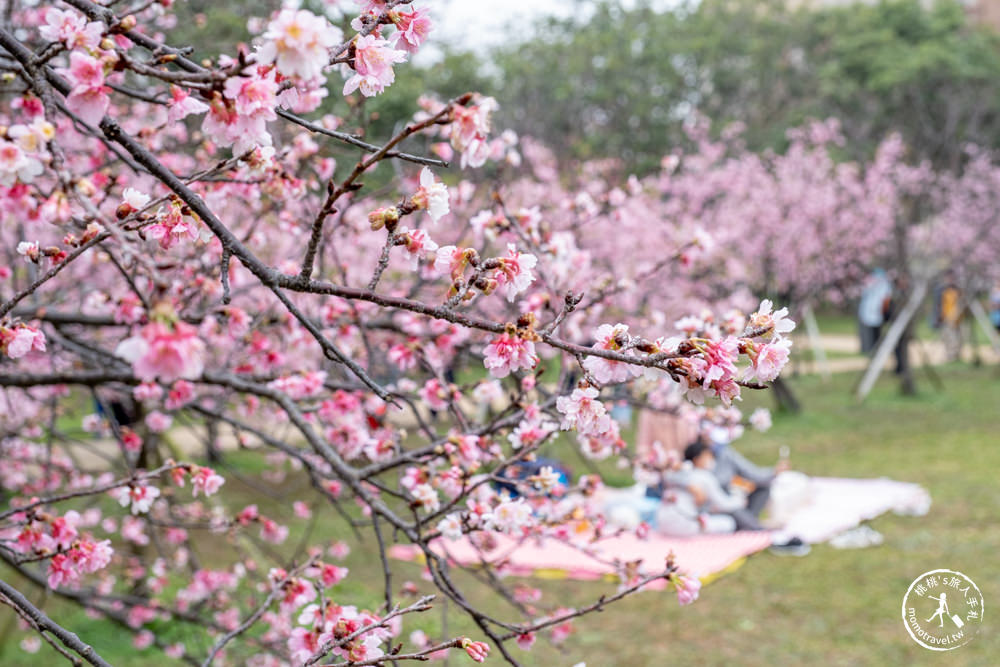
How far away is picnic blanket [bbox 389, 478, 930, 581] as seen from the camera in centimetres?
581

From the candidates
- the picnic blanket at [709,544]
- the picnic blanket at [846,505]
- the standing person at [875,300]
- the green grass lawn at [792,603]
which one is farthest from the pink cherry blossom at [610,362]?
the standing person at [875,300]

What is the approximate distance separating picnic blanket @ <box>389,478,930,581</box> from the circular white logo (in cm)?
132

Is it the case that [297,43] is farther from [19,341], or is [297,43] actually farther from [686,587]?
[686,587]

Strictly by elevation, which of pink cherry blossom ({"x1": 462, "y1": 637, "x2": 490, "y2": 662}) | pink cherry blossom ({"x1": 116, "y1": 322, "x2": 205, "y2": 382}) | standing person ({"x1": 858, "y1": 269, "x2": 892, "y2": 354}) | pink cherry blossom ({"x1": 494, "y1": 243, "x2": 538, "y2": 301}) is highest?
standing person ({"x1": 858, "y1": 269, "x2": 892, "y2": 354})

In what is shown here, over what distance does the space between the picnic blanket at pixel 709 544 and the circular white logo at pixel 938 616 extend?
132 cm

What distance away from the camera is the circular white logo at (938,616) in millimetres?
4016

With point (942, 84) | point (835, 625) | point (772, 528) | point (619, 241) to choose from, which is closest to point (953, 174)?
point (942, 84)

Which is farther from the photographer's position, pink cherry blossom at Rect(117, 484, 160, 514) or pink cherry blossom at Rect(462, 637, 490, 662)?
pink cherry blossom at Rect(117, 484, 160, 514)

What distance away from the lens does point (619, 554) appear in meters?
5.93

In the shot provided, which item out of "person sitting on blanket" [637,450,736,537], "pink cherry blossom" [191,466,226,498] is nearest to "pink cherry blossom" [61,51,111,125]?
"pink cherry blossom" [191,466,226,498]

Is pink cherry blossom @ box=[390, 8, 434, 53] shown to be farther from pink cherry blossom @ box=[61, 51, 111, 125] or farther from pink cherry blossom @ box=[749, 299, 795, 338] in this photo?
pink cherry blossom @ box=[749, 299, 795, 338]

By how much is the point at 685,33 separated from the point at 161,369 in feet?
78.1

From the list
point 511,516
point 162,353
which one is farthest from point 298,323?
point 162,353

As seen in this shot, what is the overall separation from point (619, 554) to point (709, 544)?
779 mm
